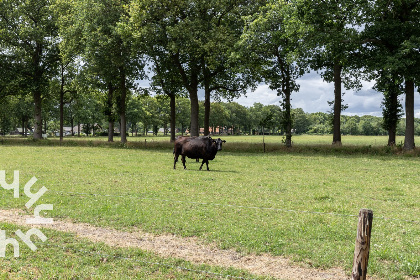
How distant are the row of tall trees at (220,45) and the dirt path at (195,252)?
26706 millimetres

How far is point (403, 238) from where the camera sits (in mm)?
8750

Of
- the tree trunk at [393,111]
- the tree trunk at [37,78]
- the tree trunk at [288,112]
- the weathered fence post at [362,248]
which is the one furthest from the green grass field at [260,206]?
the tree trunk at [37,78]

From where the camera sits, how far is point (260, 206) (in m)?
12.1

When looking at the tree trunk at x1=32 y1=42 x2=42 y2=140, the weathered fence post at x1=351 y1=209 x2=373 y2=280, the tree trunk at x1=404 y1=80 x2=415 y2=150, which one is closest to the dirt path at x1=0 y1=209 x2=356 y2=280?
the weathered fence post at x1=351 y1=209 x2=373 y2=280

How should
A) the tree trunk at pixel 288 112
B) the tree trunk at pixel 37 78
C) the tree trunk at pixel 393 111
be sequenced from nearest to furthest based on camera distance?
the tree trunk at pixel 393 111 < the tree trunk at pixel 288 112 < the tree trunk at pixel 37 78

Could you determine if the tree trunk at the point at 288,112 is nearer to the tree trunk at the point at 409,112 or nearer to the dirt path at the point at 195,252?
the tree trunk at the point at 409,112

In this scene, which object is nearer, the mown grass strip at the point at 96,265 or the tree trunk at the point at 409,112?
the mown grass strip at the point at 96,265

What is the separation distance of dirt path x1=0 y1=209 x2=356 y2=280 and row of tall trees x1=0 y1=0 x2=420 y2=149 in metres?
26.7

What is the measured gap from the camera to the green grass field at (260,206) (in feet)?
26.4

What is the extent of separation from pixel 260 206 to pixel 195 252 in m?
4.81

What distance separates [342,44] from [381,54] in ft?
12.1

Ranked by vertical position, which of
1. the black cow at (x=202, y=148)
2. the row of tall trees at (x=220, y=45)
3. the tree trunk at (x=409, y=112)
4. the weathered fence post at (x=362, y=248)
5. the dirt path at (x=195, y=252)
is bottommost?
the dirt path at (x=195, y=252)

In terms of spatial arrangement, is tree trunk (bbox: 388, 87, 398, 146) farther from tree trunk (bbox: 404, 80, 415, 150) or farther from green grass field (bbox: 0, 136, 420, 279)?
green grass field (bbox: 0, 136, 420, 279)

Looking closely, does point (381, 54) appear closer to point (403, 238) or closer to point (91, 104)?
point (403, 238)
